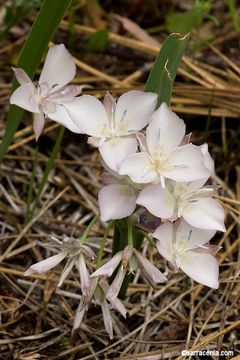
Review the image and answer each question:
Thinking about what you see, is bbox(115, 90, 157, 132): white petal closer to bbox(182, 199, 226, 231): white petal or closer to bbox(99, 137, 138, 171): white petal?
bbox(99, 137, 138, 171): white petal

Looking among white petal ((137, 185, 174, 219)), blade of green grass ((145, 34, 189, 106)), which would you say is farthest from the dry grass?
blade of green grass ((145, 34, 189, 106))

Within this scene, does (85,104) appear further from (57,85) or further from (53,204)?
(53,204)

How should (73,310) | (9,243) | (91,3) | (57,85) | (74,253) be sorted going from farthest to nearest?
(91,3), (9,243), (73,310), (57,85), (74,253)

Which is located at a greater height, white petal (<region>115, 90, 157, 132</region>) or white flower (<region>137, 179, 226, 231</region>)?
white petal (<region>115, 90, 157, 132</region>)

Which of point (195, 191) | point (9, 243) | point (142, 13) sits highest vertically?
point (195, 191)

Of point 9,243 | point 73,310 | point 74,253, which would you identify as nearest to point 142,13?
point 9,243

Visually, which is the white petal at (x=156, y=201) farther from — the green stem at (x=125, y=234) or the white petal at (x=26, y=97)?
the white petal at (x=26, y=97)

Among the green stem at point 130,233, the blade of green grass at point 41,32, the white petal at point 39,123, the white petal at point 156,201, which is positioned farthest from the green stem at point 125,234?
the blade of green grass at point 41,32
